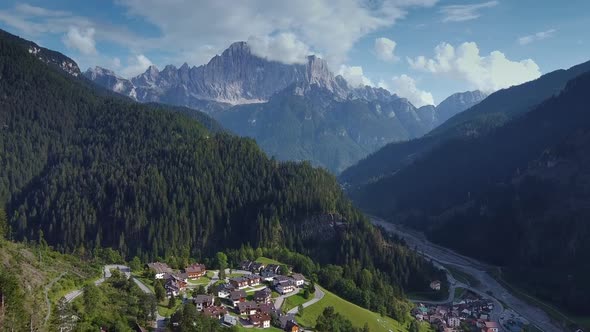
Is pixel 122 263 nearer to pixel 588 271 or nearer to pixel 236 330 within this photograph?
pixel 236 330

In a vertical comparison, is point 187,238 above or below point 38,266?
below

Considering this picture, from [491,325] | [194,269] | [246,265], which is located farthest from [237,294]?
[491,325]

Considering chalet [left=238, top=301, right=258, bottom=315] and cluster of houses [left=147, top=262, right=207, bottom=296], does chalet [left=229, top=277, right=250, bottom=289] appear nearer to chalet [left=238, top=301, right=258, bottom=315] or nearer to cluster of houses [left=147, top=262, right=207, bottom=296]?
cluster of houses [left=147, top=262, right=207, bottom=296]

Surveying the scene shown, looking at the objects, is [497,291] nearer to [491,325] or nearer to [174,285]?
[491,325]

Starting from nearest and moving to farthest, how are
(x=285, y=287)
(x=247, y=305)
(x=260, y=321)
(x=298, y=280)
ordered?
1. (x=260, y=321)
2. (x=247, y=305)
3. (x=285, y=287)
4. (x=298, y=280)

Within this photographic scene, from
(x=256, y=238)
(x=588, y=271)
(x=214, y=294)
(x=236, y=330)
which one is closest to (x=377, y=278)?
(x=256, y=238)

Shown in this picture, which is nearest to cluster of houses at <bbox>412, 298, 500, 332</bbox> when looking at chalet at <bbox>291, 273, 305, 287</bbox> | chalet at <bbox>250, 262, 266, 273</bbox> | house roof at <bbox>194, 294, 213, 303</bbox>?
chalet at <bbox>291, 273, 305, 287</bbox>
